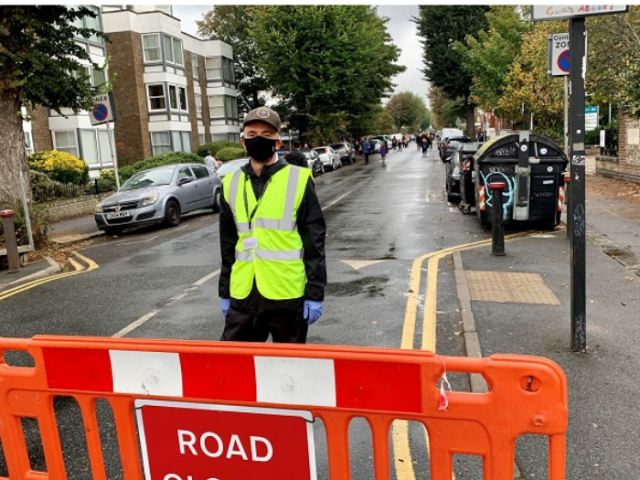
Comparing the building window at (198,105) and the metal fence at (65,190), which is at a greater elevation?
the building window at (198,105)

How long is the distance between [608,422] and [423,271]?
15.5ft

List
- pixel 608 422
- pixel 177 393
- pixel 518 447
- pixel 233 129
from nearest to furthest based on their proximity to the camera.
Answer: pixel 177 393, pixel 518 447, pixel 608 422, pixel 233 129

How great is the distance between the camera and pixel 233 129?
50062 millimetres

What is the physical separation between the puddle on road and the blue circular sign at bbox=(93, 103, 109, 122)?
10.9 m

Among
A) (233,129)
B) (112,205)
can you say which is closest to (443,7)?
(233,129)

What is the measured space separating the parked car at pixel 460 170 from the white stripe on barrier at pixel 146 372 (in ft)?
38.8

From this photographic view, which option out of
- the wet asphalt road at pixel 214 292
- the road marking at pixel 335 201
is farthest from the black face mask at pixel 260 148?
the road marking at pixel 335 201

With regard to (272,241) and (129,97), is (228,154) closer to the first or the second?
(129,97)

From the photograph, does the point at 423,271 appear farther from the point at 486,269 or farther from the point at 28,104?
the point at 28,104

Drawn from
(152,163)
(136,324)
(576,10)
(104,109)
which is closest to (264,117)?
(576,10)

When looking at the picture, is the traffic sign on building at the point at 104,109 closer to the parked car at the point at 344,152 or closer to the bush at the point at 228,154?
the bush at the point at 228,154

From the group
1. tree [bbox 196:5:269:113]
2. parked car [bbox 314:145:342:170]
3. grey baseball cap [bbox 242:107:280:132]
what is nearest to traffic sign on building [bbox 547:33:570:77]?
grey baseball cap [bbox 242:107:280:132]

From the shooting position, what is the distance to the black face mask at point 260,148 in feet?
11.4

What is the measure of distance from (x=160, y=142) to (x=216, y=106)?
10.0 m
